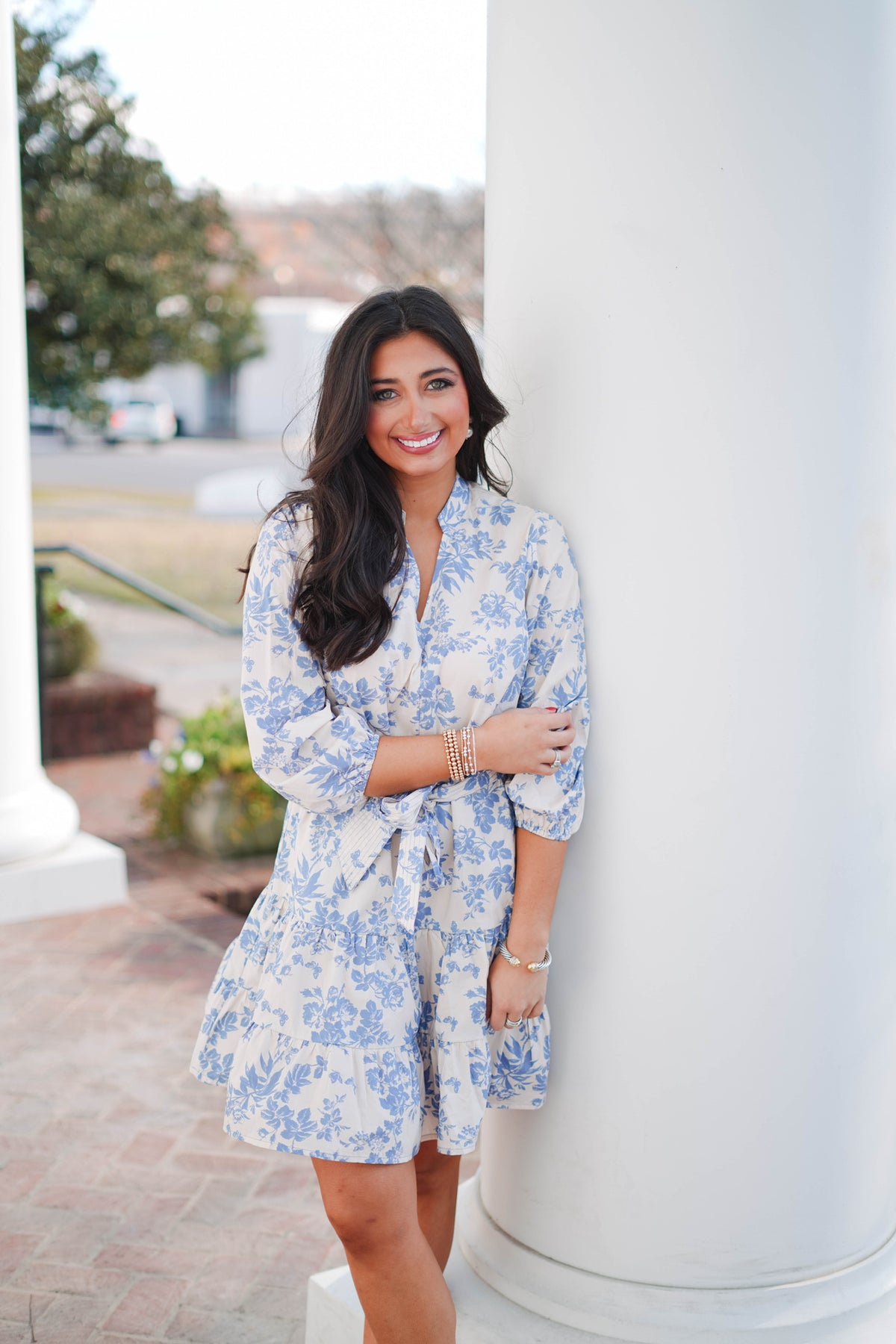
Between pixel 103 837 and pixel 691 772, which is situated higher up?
pixel 691 772

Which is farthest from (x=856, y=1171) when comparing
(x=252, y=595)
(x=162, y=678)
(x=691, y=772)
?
(x=162, y=678)

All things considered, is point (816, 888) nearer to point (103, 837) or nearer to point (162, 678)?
point (103, 837)

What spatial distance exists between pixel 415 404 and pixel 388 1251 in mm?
1180

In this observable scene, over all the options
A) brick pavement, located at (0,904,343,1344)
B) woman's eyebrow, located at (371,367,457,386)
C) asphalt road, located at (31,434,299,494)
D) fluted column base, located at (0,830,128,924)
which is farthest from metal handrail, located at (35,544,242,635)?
asphalt road, located at (31,434,299,494)

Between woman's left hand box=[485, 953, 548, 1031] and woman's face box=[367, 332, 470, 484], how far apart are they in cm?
73

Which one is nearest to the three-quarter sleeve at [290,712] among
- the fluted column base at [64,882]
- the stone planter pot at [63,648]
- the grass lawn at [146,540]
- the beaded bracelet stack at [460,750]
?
the beaded bracelet stack at [460,750]

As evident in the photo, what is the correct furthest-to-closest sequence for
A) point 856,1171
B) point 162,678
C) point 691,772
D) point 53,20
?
point 162,678 < point 53,20 < point 856,1171 < point 691,772

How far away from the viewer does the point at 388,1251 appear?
1.82 metres

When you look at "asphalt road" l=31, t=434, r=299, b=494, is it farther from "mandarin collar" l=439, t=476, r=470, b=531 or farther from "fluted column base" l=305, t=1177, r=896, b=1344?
"fluted column base" l=305, t=1177, r=896, b=1344

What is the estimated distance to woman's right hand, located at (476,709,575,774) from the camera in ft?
5.96

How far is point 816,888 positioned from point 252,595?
0.88 metres

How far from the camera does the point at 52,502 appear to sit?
1809cm

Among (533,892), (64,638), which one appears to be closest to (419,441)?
(533,892)

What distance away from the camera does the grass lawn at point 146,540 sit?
14398 millimetres
